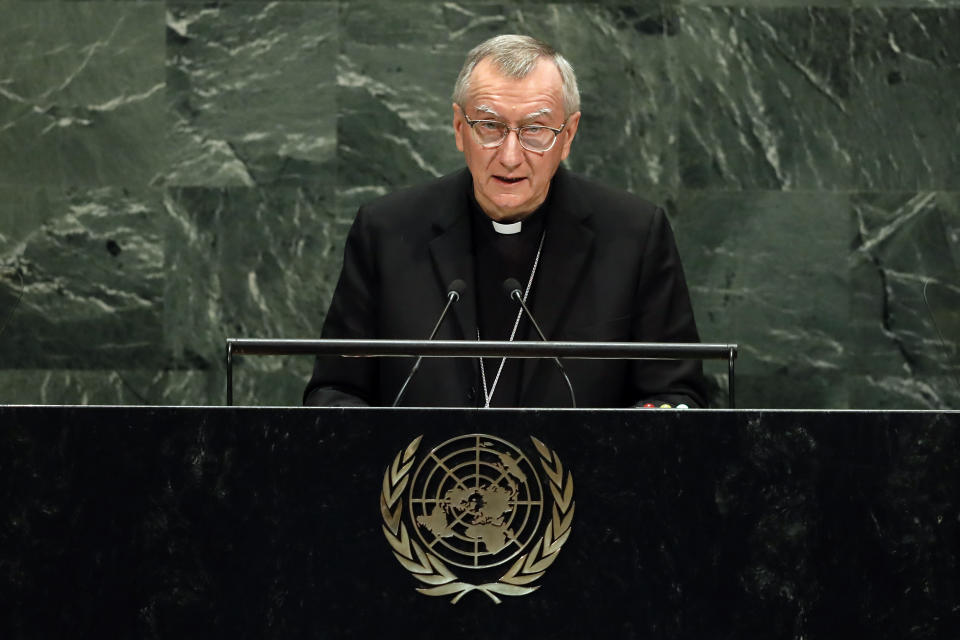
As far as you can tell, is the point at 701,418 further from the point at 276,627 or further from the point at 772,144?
the point at 772,144

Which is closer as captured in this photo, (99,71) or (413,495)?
(413,495)

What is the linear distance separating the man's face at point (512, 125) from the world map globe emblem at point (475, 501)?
1345 mm

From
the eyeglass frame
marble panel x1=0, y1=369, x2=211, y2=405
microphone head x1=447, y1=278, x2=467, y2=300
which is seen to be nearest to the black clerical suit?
the eyeglass frame

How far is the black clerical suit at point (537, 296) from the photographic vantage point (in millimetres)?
3363

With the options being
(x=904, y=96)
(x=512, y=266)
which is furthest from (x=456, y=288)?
(x=904, y=96)

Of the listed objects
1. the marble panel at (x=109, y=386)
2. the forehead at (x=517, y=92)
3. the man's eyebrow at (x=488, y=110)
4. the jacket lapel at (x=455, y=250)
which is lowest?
the marble panel at (x=109, y=386)

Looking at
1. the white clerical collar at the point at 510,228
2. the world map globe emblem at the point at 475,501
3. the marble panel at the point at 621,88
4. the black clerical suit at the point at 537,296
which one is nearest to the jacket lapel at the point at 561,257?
the black clerical suit at the point at 537,296

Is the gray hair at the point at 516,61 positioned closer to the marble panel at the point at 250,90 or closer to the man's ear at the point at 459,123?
the man's ear at the point at 459,123

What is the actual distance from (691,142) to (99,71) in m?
2.29

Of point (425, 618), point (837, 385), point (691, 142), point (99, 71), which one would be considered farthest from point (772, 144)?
point (425, 618)

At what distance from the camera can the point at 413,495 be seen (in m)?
2.25

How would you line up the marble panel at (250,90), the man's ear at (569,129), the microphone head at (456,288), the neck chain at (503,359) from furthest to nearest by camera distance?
1. the marble panel at (250,90)
2. the man's ear at (569,129)
3. the neck chain at (503,359)
4. the microphone head at (456,288)

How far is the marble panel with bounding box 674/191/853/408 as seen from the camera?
17.2 ft

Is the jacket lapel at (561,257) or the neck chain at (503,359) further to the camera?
the jacket lapel at (561,257)
